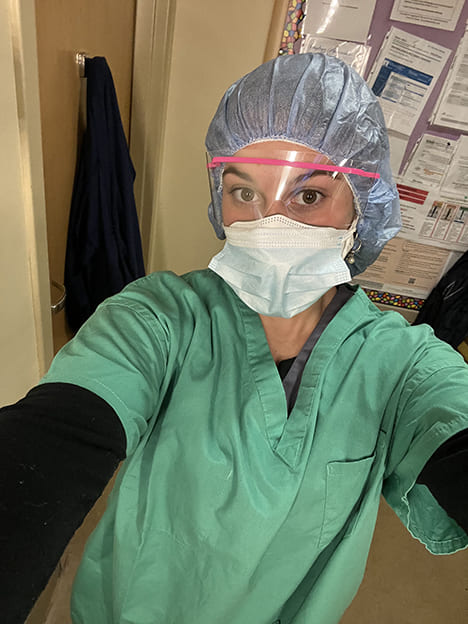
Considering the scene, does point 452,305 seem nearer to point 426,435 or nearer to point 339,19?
point 339,19

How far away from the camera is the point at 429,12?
131 cm

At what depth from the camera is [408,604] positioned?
1425 mm

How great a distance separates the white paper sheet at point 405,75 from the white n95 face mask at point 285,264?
0.97 m

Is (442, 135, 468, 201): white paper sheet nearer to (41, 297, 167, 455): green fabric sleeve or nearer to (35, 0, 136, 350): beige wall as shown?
(35, 0, 136, 350): beige wall

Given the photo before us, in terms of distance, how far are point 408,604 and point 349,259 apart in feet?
4.43

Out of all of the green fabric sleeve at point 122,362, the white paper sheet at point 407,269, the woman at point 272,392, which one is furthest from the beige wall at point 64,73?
the white paper sheet at point 407,269

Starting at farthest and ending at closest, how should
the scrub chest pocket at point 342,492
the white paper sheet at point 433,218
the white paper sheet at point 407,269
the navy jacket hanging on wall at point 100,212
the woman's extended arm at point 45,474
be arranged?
the white paper sheet at point 407,269 → the white paper sheet at point 433,218 → the navy jacket hanging on wall at point 100,212 → the scrub chest pocket at point 342,492 → the woman's extended arm at point 45,474

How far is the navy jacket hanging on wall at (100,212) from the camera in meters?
1.12

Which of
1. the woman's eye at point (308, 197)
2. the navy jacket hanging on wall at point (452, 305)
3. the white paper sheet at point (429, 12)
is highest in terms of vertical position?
the white paper sheet at point (429, 12)

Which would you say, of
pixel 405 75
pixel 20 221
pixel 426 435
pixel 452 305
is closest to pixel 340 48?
pixel 405 75

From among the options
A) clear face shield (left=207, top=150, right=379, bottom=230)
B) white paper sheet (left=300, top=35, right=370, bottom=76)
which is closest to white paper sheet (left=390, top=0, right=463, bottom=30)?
white paper sheet (left=300, top=35, right=370, bottom=76)

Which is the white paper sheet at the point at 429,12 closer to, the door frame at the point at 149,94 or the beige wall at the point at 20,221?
the door frame at the point at 149,94

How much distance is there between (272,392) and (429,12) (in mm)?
1426

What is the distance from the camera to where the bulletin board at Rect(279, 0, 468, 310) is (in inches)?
52.3
